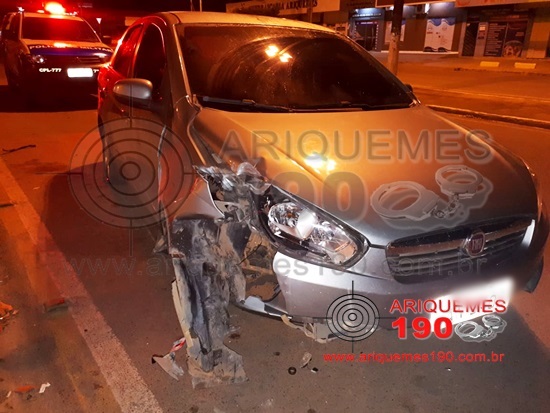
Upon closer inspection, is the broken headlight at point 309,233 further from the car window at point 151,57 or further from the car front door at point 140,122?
the car window at point 151,57

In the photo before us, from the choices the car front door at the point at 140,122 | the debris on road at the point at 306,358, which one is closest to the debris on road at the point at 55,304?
the car front door at the point at 140,122

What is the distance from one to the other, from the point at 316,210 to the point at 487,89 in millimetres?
12495

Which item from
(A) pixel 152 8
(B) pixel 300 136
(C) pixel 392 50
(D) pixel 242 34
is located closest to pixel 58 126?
(D) pixel 242 34

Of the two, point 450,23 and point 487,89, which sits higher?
point 450,23

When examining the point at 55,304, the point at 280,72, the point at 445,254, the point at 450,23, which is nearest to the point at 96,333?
the point at 55,304

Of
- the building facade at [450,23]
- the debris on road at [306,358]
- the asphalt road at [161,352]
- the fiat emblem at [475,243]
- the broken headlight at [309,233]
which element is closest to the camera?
the broken headlight at [309,233]

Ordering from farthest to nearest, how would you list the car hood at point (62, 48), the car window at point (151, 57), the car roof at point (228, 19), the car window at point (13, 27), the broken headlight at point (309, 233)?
the car window at point (13, 27) < the car hood at point (62, 48) < the car roof at point (228, 19) < the car window at point (151, 57) < the broken headlight at point (309, 233)

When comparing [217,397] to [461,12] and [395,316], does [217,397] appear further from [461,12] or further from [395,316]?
[461,12]

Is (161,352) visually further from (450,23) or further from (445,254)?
(450,23)

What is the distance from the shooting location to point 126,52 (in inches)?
178

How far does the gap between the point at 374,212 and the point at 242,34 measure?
214cm

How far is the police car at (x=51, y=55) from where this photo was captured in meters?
8.93

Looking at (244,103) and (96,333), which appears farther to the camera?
(244,103)

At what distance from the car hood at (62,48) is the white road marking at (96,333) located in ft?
19.5
